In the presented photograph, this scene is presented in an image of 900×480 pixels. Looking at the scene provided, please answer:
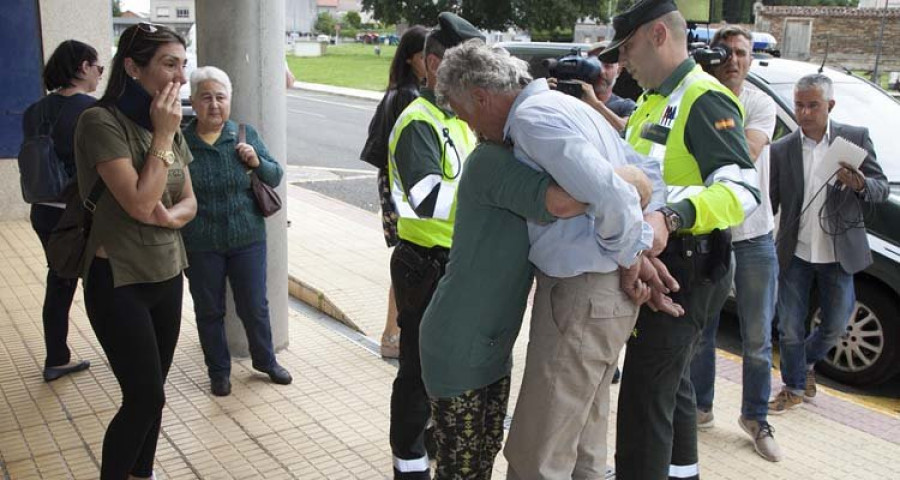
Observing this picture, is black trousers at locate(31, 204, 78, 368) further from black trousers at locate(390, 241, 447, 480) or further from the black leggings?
black trousers at locate(390, 241, 447, 480)

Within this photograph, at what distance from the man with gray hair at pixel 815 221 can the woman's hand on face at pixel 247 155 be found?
2.83m

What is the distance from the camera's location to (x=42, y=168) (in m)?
4.57

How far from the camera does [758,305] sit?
4.15 m

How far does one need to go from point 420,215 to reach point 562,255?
39.5 inches

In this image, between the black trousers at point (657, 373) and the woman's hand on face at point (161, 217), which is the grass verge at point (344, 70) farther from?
the black trousers at point (657, 373)

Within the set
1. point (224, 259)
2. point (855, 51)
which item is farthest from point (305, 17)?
point (224, 259)

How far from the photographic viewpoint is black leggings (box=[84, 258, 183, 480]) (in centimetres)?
309

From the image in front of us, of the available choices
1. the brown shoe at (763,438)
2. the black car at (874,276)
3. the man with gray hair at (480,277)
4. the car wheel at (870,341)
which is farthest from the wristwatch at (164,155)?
the car wheel at (870,341)

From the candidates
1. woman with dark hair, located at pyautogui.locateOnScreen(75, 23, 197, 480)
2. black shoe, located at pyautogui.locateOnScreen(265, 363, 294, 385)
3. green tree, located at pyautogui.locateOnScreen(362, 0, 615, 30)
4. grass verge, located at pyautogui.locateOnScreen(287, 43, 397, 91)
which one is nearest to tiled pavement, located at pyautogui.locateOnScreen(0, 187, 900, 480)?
black shoe, located at pyautogui.locateOnScreen(265, 363, 294, 385)

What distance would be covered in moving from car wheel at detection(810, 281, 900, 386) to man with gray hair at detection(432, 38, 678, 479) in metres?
3.23

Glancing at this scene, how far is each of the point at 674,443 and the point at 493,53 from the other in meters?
1.81

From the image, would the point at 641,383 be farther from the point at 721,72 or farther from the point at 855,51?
the point at 855,51

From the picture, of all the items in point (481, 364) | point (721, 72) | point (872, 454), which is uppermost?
point (721, 72)

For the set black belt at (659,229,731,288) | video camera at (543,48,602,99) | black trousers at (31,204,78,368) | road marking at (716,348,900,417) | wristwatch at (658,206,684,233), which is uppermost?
video camera at (543,48,602,99)
